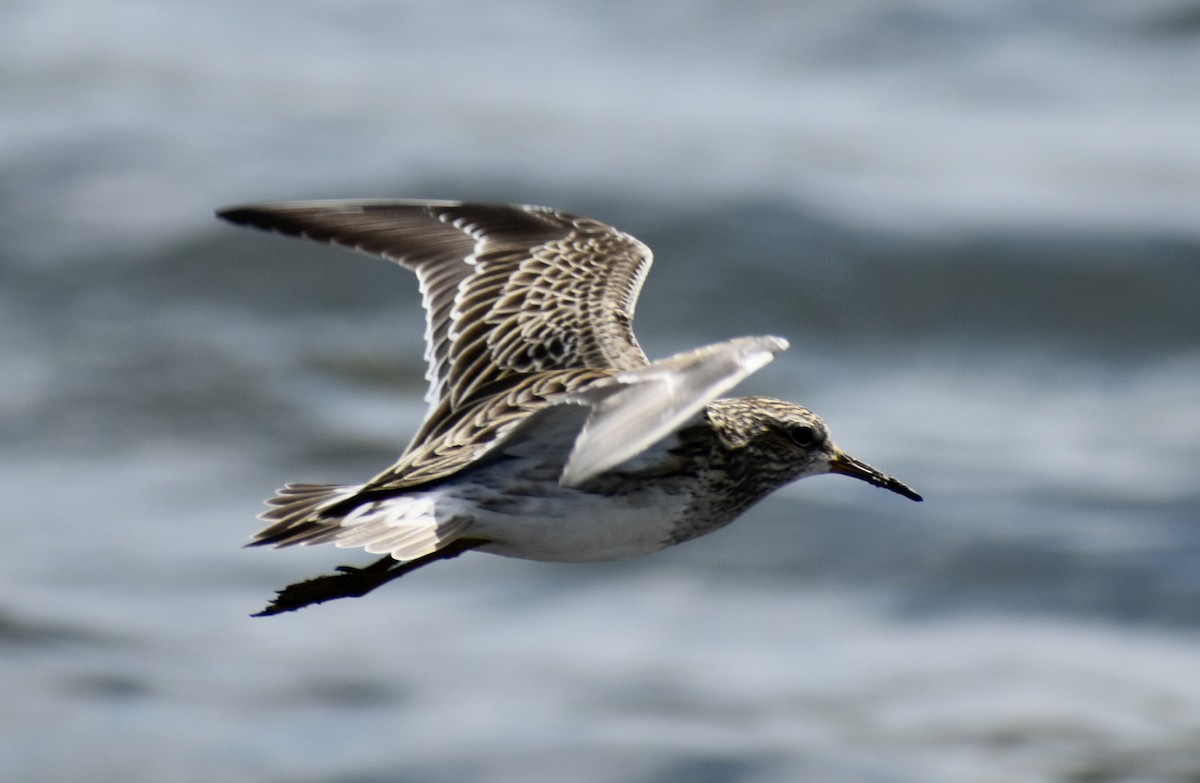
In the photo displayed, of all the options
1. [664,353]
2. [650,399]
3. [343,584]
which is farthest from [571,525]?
[664,353]

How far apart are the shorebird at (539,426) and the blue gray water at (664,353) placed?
18.5ft

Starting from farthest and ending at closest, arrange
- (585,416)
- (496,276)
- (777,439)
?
1. (496,276)
2. (777,439)
3. (585,416)

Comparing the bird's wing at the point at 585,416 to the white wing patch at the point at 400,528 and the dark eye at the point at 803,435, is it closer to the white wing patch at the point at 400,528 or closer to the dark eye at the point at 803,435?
the white wing patch at the point at 400,528

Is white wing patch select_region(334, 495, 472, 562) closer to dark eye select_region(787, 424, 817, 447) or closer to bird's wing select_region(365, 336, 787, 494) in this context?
bird's wing select_region(365, 336, 787, 494)

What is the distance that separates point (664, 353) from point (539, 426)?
1029 centimetres

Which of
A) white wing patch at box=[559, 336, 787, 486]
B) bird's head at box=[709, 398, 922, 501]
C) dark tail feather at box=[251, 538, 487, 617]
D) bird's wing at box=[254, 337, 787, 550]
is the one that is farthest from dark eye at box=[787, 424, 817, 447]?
white wing patch at box=[559, 336, 787, 486]

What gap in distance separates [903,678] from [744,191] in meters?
5.66

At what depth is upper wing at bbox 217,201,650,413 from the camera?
237 inches

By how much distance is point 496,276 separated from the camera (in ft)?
21.4

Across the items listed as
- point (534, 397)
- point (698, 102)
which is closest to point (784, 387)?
point (698, 102)

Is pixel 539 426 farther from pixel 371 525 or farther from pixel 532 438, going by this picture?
pixel 371 525

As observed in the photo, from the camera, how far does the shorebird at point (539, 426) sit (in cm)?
446

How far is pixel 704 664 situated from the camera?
13.1m

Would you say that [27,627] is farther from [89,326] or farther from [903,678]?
[903,678]
